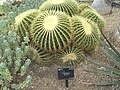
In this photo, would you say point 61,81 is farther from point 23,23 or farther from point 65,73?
point 23,23

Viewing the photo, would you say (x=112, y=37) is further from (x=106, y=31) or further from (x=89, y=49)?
(x=89, y=49)

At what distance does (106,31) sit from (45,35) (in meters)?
1.92

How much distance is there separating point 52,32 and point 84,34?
17.3 inches

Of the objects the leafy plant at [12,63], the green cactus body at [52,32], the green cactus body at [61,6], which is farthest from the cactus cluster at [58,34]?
the leafy plant at [12,63]

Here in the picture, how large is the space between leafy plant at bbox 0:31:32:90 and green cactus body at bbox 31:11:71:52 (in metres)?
0.28

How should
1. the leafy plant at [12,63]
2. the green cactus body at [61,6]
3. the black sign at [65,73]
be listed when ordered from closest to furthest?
the leafy plant at [12,63] < the black sign at [65,73] < the green cactus body at [61,6]

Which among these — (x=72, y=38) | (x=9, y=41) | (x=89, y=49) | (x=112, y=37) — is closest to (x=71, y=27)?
(x=72, y=38)

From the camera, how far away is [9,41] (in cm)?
402

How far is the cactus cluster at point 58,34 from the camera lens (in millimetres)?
4176

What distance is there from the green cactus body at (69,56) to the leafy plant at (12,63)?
486 millimetres

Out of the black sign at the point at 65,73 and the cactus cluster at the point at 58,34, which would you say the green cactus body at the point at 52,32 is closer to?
the cactus cluster at the point at 58,34

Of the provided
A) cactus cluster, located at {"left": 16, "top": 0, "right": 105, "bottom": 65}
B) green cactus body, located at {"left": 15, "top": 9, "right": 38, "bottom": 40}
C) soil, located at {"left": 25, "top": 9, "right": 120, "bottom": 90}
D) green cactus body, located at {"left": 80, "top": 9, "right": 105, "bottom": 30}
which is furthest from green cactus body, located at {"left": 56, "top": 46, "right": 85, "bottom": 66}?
green cactus body, located at {"left": 80, "top": 9, "right": 105, "bottom": 30}

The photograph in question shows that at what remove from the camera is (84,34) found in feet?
14.1

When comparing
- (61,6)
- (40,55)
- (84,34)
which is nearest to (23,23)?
(40,55)
